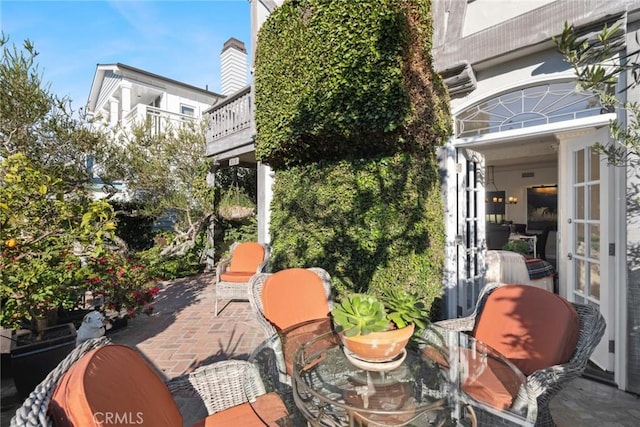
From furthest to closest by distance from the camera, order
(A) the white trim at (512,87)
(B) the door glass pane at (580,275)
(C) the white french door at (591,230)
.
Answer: (B) the door glass pane at (580,275) → (A) the white trim at (512,87) → (C) the white french door at (591,230)

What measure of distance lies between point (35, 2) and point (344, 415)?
21.1 feet

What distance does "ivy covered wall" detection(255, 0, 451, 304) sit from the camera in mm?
3391

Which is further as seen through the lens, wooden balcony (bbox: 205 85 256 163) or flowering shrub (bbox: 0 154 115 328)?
wooden balcony (bbox: 205 85 256 163)

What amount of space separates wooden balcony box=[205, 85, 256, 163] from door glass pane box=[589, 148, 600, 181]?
5.00 m

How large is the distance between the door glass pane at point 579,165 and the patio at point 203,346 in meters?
2.07

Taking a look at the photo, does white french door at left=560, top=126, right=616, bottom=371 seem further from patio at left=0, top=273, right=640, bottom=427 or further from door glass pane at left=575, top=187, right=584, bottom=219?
patio at left=0, top=273, right=640, bottom=427

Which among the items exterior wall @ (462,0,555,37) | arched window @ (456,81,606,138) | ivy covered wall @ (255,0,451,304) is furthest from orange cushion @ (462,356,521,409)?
exterior wall @ (462,0,555,37)

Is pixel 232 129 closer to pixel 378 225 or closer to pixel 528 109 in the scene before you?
pixel 378 225

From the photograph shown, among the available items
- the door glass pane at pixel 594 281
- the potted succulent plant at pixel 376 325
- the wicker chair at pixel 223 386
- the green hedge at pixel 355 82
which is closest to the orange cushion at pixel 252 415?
the wicker chair at pixel 223 386

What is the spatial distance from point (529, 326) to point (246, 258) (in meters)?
4.28

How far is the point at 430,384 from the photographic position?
1610mm

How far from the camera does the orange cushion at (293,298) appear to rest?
2.52 meters

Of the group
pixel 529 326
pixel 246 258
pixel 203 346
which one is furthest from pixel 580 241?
pixel 246 258

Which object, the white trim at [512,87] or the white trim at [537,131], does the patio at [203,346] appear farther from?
the white trim at [512,87]
